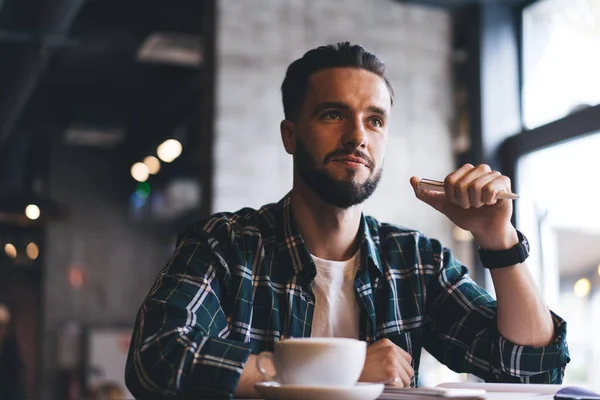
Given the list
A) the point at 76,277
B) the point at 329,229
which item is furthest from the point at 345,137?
the point at 76,277

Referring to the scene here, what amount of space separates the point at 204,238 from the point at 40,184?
340 inches

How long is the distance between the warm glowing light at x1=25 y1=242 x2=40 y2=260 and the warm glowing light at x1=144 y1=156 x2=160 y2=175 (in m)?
2.75

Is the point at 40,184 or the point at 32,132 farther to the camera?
the point at 40,184

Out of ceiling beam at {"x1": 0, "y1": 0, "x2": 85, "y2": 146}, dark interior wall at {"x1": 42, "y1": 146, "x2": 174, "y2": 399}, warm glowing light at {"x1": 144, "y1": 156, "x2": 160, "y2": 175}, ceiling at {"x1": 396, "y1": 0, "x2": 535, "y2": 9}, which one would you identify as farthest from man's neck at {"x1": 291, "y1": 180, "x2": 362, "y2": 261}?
dark interior wall at {"x1": 42, "y1": 146, "x2": 174, "y2": 399}

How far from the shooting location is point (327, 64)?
6.01 feet

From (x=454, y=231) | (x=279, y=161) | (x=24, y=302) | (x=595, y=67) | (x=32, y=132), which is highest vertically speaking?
(x=32, y=132)

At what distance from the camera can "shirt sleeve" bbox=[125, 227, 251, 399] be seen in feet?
4.15

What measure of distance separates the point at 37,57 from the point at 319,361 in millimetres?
4843

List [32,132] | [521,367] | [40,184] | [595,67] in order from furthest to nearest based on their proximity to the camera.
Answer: [40,184] → [32,132] → [595,67] → [521,367]

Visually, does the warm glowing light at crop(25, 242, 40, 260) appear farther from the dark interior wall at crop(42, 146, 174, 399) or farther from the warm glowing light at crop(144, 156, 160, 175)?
the warm glowing light at crop(144, 156, 160, 175)

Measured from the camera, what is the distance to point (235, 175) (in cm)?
350

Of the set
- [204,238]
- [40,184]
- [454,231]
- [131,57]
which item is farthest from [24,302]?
[204,238]

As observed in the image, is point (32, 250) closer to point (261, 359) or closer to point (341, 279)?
point (341, 279)

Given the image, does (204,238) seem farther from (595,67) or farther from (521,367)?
(595,67)
